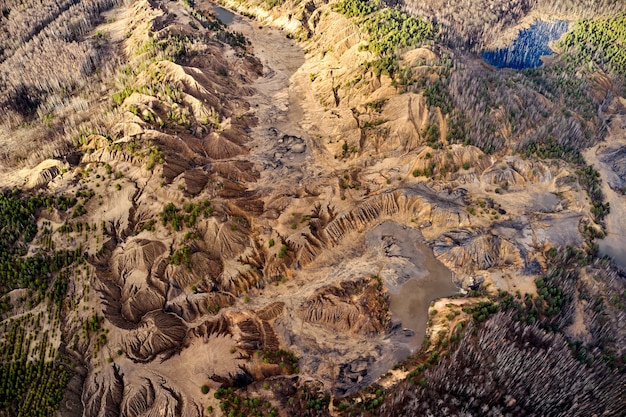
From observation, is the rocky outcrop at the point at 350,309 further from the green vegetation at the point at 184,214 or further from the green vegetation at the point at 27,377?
the green vegetation at the point at 27,377

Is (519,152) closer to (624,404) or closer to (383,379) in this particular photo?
(624,404)

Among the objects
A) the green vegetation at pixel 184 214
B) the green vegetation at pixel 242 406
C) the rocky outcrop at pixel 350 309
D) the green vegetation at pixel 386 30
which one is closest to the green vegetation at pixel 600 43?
the green vegetation at pixel 386 30

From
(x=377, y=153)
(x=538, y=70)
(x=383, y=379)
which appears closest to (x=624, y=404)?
(x=383, y=379)

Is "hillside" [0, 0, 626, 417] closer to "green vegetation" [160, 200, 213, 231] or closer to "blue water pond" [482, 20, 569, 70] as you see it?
"green vegetation" [160, 200, 213, 231]

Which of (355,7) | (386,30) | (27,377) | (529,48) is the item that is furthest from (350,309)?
(529,48)

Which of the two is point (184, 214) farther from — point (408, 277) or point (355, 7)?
point (355, 7)
